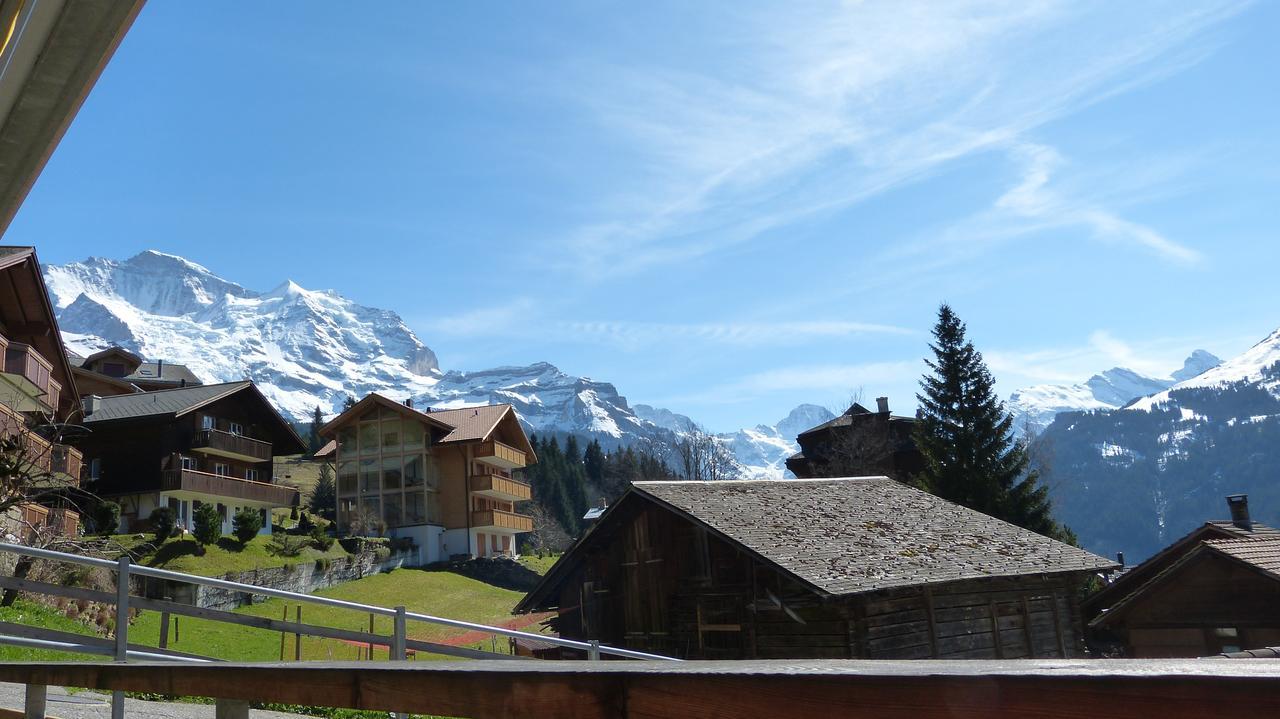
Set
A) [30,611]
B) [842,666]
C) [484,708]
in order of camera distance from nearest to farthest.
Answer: [842,666] → [484,708] → [30,611]

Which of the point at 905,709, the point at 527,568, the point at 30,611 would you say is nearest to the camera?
the point at 905,709

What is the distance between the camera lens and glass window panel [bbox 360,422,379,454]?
2606 inches

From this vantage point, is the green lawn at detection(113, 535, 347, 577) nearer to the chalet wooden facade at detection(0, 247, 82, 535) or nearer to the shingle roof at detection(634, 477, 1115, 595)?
the chalet wooden facade at detection(0, 247, 82, 535)

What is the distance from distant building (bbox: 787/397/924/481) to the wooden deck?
5882cm

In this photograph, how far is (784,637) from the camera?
2195 centimetres

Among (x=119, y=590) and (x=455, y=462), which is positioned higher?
(x=455, y=462)

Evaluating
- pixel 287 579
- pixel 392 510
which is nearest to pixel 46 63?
pixel 287 579

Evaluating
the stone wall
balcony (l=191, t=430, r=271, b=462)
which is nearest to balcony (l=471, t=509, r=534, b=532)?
the stone wall

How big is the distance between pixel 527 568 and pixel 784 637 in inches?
1548

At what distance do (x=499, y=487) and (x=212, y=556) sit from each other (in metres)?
25.6

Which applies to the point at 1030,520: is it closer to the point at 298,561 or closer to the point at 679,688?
the point at 298,561

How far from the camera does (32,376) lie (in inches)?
1210

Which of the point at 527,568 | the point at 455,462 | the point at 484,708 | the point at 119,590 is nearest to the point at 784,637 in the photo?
the point at 119,590

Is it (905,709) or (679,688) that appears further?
(679,688)
